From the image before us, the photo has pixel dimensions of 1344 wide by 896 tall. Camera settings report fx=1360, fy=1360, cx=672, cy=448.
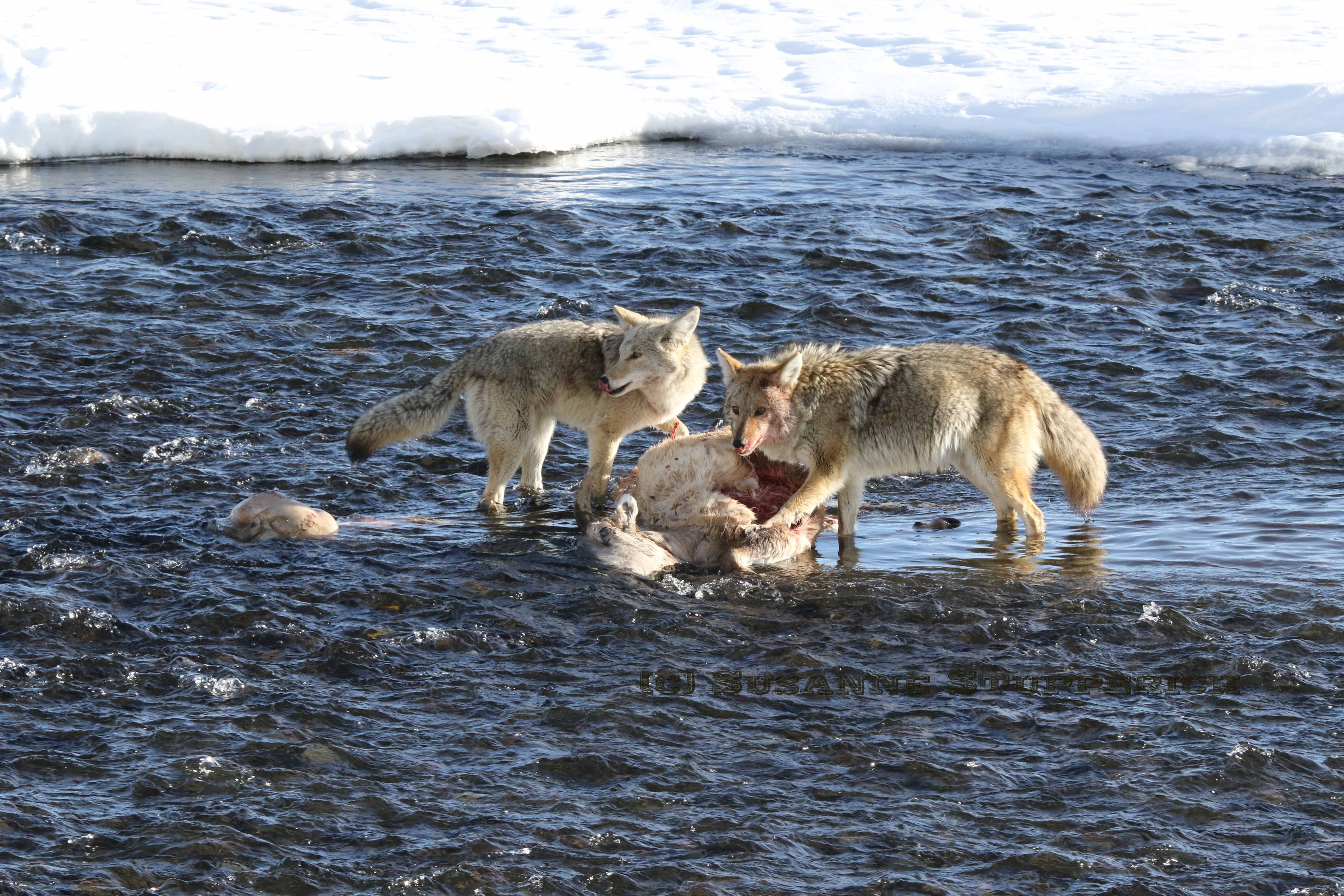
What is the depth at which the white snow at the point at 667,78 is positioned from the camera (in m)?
18.8

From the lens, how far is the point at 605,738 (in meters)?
5.95

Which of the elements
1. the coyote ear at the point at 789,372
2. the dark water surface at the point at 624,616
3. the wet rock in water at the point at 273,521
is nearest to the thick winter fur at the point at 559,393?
the dark water surface at the point at 624,616

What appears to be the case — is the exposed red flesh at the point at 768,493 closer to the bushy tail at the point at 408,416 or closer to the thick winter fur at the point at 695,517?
the thick winter fur at the point at 695,517

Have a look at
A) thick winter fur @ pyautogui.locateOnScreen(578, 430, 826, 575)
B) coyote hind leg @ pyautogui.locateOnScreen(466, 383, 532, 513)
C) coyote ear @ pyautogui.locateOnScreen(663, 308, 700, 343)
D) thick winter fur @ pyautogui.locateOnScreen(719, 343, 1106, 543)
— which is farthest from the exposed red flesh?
coyote hind leg @ pyautogui.locateOnScreen(466, 383, 532, 513)

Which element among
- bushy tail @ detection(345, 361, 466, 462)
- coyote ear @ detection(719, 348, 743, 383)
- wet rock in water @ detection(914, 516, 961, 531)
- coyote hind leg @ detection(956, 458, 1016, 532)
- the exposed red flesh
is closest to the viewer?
coyote hind leg @ detection(956, 458, 1016, 532)

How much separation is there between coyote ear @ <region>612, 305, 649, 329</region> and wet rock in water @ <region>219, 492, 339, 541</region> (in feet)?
8.79

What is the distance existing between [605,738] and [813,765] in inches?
36.0

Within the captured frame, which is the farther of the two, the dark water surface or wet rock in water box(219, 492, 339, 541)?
wet rock in water box(219, 492, 339, 541)

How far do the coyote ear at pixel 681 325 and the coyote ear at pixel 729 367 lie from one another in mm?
524

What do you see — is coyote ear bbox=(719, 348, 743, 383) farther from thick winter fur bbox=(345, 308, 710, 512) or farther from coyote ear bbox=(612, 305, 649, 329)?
coyote ear bbox=(612, 305, 649, 329)

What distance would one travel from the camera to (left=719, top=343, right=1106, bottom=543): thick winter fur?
28.7 feet

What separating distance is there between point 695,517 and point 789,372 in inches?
43.8

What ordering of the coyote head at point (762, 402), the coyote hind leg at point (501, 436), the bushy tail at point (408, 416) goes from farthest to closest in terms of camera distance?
1. the coyote hind leg at point (501, 436)
2. the bushy tail at point (408, 416)
3. the coyote head at point (762, 402)

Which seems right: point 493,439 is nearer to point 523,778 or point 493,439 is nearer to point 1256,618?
point 523,778
